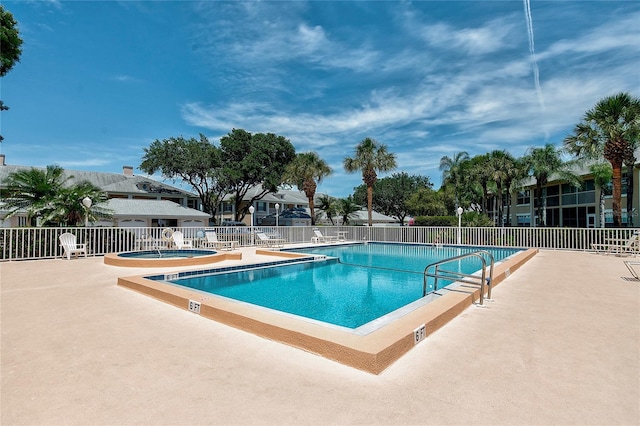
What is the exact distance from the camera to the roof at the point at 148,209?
24.4m

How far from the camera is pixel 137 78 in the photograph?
19.5 metres

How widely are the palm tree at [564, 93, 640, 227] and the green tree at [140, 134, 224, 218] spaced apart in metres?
29.3

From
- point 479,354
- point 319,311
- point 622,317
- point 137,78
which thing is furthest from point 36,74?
point 622,317

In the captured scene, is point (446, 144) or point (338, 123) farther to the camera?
point (446, 144)

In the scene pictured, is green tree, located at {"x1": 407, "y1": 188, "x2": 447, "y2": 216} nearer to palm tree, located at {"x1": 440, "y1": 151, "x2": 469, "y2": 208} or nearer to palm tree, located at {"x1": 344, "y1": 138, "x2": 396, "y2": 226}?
palm tree, located at {"x1": 440, "y1": 151, "x2": 469, "y2": 208}

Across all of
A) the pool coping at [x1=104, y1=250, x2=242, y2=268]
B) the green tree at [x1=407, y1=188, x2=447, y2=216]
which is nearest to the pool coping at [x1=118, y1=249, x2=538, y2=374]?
the pool coping at [x1=104, y1=250, x2=242, y2=268]

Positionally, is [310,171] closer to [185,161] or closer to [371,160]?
[371,160]

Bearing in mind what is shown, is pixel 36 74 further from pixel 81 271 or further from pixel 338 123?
pixel 338 123

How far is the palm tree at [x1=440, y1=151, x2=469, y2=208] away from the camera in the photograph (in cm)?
3303

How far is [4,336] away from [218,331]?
95.9 inches

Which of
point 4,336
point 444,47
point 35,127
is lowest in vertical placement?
point 4,336

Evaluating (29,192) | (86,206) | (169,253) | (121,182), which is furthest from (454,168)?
(29,192)

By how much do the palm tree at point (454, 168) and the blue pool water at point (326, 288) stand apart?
2272 cm

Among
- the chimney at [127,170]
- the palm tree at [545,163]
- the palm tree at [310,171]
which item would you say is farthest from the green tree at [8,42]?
the palm tree at [545,163]
